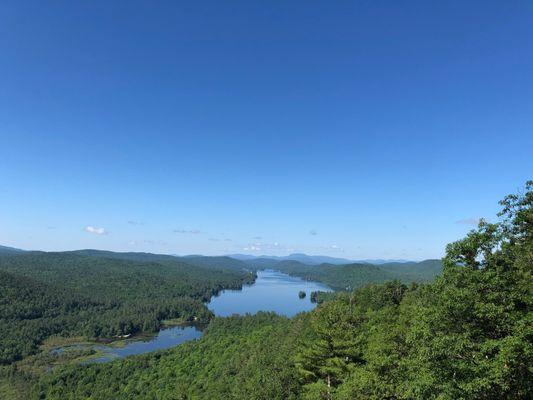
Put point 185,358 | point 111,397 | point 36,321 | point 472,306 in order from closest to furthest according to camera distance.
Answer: point 472,306
point 111,397
point 185,358
point 36,321

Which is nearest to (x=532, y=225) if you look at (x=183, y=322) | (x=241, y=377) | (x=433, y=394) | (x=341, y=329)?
(x=433, y=394)

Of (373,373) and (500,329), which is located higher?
(500,329)

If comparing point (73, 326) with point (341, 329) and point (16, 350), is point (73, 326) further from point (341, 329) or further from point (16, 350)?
point (341, 329)

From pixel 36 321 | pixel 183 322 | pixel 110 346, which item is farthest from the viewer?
pixel 183 322

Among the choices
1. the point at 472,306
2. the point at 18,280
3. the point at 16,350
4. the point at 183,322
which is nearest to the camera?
the point at 472,306

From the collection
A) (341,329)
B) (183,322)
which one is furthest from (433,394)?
(183,322)

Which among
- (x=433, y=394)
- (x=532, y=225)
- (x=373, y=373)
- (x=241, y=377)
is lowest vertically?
(x=241, y=377)

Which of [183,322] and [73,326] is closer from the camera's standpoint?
[73,326]

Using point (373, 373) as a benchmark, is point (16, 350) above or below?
below

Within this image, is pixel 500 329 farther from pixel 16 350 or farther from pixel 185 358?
pixel 16 350
